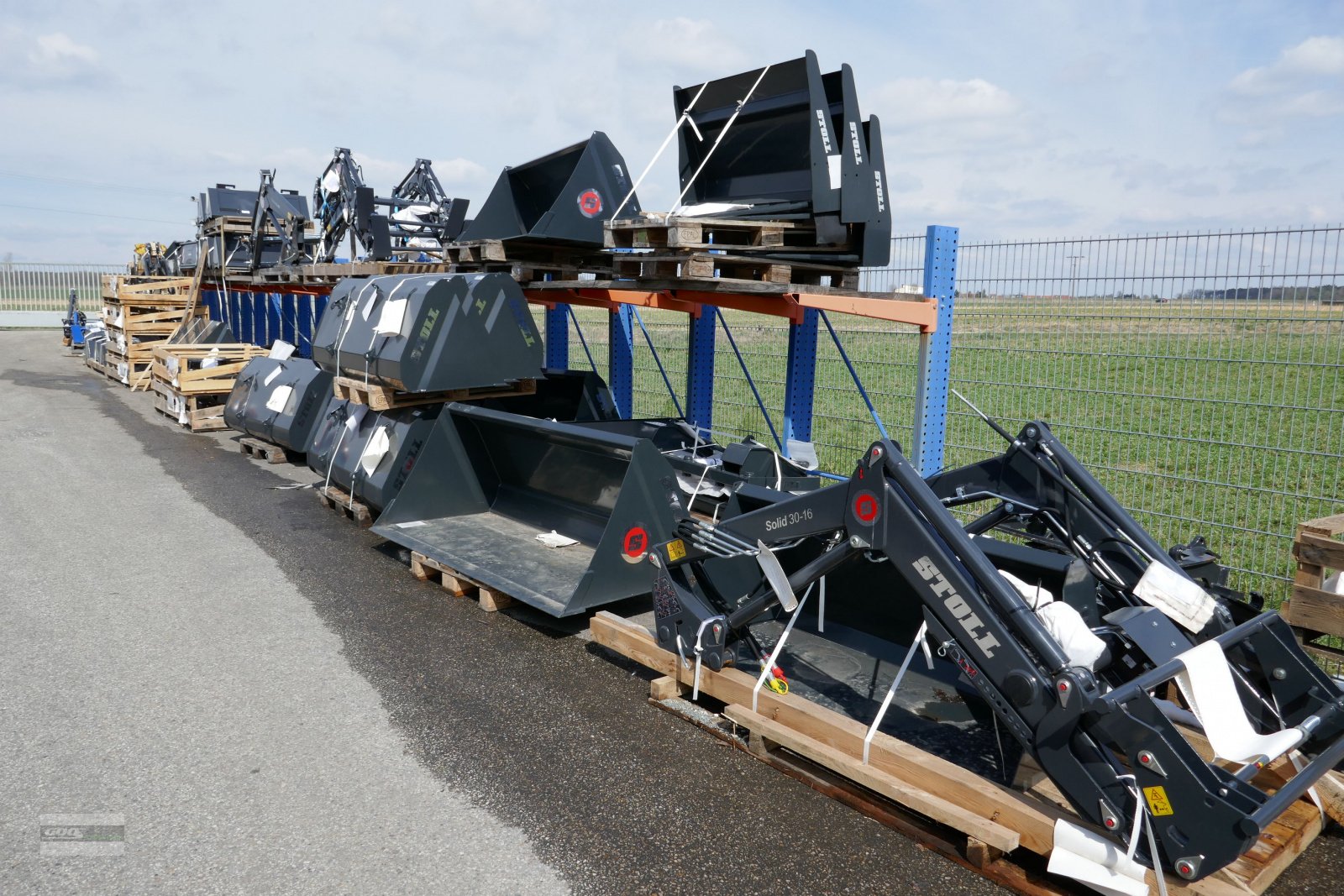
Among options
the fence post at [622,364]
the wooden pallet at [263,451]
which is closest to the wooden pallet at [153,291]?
the wooden pallet at [263,451]

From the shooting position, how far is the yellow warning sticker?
299 centimetres

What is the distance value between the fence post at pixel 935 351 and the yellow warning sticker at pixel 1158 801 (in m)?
3.72

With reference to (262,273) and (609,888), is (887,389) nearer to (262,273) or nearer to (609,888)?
(609,888)

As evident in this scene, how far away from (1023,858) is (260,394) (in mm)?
10566

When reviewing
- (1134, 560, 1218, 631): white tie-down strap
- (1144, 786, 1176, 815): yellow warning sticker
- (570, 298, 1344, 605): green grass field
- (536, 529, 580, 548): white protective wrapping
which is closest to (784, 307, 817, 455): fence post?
(570, 298, 1344, 605): green grass field

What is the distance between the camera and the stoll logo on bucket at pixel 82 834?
11.5 ft

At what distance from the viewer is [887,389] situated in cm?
952

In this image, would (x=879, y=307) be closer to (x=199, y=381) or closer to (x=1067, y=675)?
(x=1067, y=675)

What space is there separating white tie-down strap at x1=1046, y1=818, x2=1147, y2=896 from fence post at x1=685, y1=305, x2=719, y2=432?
578 centimetres

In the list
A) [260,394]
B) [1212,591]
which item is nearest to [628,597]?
[1212,591]

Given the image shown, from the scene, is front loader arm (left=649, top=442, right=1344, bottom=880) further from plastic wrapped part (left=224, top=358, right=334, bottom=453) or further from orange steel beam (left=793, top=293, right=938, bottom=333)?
plastic wrapped part (left=224, top=358, right=334, bottom=453)

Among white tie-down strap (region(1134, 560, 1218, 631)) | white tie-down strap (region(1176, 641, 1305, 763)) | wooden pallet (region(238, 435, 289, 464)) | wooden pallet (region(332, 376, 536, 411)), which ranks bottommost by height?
wooden pallet (region(238, 435, 289, 464))

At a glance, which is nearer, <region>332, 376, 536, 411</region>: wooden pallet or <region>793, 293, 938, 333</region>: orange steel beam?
<region>793, 293, 938, 333</region>: orange steel beam

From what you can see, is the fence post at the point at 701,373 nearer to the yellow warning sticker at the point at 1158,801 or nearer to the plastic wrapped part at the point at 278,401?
the plastic wrapped part at the point at 278,401
